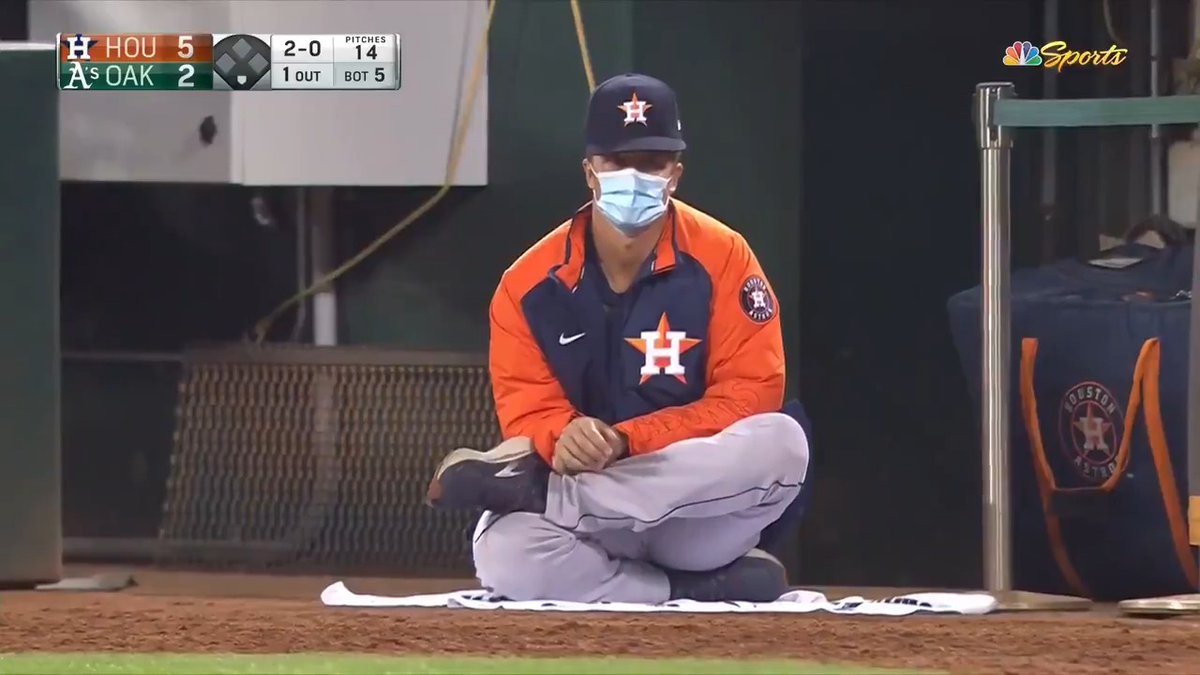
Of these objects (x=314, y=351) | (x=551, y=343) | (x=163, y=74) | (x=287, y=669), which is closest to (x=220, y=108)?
(x=163, y=74)

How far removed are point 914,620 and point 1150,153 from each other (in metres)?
1.29

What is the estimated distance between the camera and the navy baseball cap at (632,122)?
2.92 m

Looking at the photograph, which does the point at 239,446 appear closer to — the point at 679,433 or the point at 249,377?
the point at 249,377

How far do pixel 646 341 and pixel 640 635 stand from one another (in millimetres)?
516

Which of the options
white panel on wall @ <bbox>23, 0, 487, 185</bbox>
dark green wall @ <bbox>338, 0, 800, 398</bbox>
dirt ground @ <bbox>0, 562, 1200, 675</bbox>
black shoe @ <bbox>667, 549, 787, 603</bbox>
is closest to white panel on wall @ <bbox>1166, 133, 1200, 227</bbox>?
dark green wall @ <bbox>338, 0, 800, 398</bbox>

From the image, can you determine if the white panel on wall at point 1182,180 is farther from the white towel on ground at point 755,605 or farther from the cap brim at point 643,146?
the cap brim at point 643,146

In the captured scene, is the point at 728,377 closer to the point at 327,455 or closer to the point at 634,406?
the point at 634,406

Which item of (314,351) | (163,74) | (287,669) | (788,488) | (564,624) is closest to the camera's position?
(287,669)

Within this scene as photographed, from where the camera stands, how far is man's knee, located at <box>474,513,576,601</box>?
9.64 feet

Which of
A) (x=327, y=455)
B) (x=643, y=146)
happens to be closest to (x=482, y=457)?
(x=643, y=146)

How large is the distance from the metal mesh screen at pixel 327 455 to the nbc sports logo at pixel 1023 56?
1188mm

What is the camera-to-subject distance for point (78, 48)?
11.3 ft

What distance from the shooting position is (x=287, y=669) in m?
2.36

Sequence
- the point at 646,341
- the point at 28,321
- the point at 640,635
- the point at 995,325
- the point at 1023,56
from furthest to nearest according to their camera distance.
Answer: the point at 1023,56 → the point at 28,321 → the point at 995,325 → the point at 646,341 → the point at 640,635
